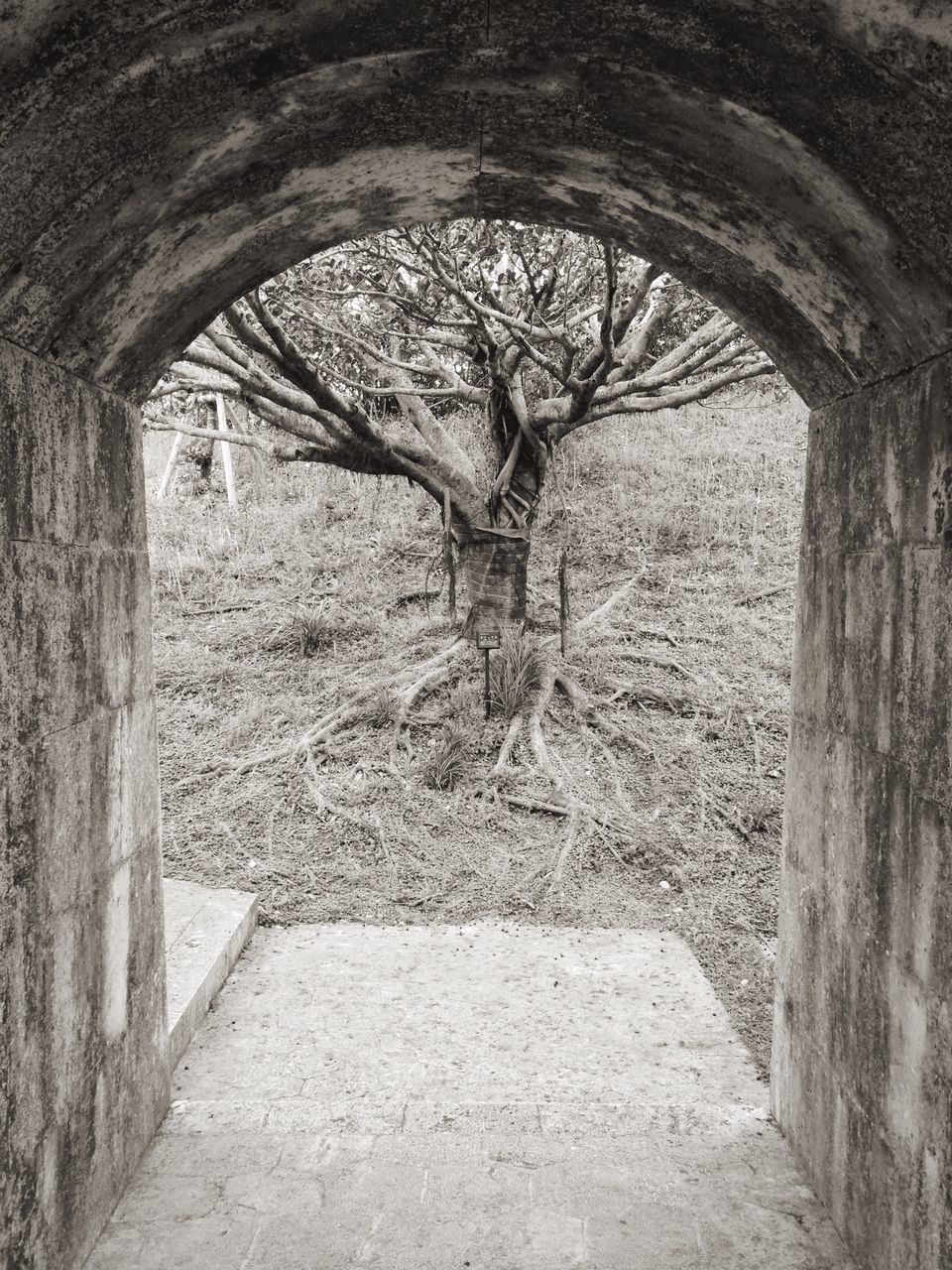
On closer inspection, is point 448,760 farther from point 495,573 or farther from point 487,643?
point 495,573

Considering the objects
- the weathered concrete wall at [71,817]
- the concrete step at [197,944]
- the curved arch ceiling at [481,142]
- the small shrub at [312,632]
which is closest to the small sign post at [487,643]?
the small shrub at [312,632]

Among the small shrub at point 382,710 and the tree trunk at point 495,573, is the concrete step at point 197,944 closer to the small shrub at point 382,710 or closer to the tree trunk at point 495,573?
the small shrub at point 382,710

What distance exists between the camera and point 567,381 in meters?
7.20

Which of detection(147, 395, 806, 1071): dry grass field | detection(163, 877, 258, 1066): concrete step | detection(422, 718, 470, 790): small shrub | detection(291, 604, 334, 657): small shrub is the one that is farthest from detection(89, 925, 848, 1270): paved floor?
detection(291, 604, 334, 657): small shrub

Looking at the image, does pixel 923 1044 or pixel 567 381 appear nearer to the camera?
pixel 923 1044

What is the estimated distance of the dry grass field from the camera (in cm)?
658

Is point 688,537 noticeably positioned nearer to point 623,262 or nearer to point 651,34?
point 623,262

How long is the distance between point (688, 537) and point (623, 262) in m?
4.99

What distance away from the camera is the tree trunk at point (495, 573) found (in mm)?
9227

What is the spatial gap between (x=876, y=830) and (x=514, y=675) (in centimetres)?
577

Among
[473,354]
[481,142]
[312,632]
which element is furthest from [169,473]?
[481,142]

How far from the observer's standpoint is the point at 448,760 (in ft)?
25.5

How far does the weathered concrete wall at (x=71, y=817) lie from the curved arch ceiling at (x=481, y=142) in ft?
1.14

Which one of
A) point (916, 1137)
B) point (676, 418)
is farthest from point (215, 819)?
point (676, 418)
